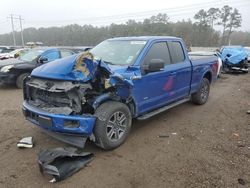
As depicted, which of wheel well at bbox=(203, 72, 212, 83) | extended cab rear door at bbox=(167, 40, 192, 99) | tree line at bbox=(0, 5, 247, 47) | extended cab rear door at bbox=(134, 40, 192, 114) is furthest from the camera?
tree line at bbox=(0, 5, 247, 47)

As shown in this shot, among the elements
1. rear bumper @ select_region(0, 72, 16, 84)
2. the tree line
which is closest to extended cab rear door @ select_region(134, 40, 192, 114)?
rear bumper @ select_region(0, 72, 16, 84)

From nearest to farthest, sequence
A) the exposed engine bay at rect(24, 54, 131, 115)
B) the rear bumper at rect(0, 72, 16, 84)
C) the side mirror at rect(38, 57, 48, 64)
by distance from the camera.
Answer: the exposed engine bay at rect(24, 54, 131, 115) → the rear bumper at rect(0, 72, 16, 84) → the side mirror at rect(38, 57, 48, 64)

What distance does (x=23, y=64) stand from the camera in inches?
388

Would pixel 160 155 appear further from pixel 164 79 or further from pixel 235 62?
pixel 235 62

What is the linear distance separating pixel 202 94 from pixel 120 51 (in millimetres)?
3248

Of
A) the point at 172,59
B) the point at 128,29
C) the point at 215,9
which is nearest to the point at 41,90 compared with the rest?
the point at 172,59

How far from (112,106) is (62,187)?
1.48 metres

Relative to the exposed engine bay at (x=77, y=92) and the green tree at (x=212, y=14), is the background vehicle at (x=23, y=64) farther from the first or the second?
the green tree at (x=212, y=14)

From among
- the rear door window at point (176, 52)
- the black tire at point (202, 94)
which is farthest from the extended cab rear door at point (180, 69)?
the black tire at point (202, 94)

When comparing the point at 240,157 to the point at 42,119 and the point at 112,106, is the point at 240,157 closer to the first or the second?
the point at 112,106

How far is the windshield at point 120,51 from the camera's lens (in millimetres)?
5016

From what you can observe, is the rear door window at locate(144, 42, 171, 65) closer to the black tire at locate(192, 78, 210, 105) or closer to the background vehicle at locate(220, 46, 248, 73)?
the black tire at locate(192, 78, 210, 105)

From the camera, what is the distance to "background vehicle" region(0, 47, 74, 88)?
9.61 m

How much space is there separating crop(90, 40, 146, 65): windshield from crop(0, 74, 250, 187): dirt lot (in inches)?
59.0
